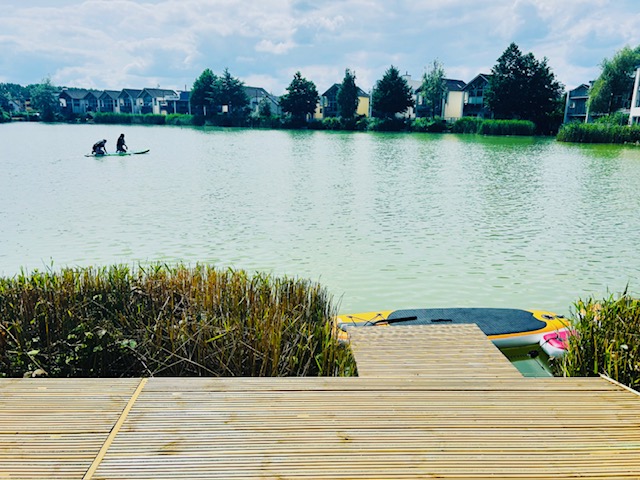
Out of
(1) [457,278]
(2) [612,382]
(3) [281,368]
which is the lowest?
(1) [457,278]

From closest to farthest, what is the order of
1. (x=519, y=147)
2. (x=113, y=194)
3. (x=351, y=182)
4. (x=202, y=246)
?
(x=202, y=246) → (x=113, y=194) → (x=351, y=182) → (x=519, y=147)

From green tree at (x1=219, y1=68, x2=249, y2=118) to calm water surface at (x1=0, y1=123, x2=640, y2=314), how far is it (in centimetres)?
5916

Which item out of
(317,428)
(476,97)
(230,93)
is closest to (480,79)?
(476,97)

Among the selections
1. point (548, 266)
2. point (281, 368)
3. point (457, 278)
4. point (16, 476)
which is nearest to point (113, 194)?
point (457, 278)

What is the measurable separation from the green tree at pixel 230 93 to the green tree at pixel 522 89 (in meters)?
39.6

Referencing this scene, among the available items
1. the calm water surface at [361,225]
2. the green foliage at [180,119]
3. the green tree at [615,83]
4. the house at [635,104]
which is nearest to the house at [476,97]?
the green tree at [615,83]

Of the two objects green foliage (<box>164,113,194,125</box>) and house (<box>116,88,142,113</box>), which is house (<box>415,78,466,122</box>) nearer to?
green foliage (<box>164,113,194,125</box>)

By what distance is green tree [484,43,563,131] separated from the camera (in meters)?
58.9

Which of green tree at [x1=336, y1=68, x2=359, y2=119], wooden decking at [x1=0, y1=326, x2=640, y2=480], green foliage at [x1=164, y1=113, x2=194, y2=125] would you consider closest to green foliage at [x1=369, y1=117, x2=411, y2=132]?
green tree at [x1=336, y1=68, x2=359, y2=119]

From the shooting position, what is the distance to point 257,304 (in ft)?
15.3

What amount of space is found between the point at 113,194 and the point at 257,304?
15.0 m

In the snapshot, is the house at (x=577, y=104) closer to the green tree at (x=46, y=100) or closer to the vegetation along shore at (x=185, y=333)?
the vegetation along shore at (x=185, y=333)

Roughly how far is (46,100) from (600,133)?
92548mm

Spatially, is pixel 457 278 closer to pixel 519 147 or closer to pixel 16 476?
pixel 16 476
